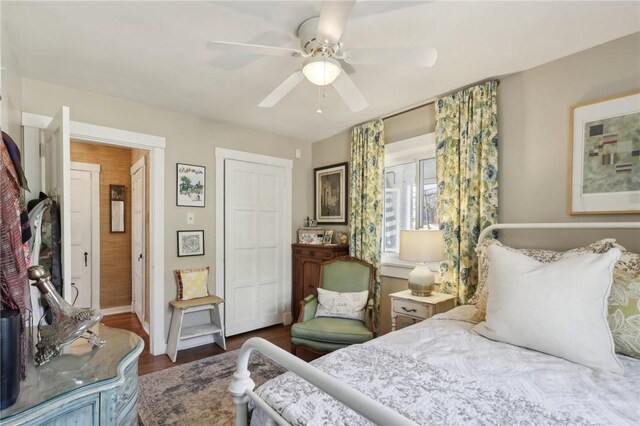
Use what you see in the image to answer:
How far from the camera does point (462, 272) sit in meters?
2.50

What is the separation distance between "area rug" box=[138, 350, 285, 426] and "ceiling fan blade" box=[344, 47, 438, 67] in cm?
237

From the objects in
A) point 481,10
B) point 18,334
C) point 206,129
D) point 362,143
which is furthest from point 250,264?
point 481,10

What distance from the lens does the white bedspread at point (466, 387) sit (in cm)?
98

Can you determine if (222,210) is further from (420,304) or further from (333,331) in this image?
(420,304)

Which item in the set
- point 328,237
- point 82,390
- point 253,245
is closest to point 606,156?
point 328,237

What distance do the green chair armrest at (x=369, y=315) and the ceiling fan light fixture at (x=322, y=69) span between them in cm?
201

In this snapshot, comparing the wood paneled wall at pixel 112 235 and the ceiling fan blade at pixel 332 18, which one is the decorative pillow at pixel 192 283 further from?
the ceiling fan blade at pixel 332 18

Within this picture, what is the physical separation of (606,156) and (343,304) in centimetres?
223

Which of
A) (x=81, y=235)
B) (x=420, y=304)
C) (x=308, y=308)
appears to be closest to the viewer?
(x=420, y=304)

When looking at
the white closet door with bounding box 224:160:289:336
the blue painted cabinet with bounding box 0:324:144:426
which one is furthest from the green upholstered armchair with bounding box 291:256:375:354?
the blue painted cabinet with bounding box 0:324:144:426

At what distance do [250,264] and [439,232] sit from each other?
2.24 metres

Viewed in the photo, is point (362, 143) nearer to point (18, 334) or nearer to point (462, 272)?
point (462, 272)

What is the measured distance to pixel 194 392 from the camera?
236 centimetres

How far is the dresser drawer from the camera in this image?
7.95 ft
